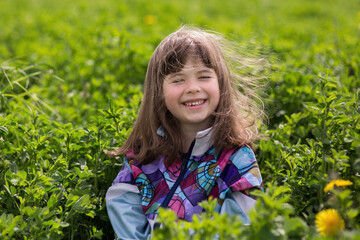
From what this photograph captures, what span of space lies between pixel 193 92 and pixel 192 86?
0.03m

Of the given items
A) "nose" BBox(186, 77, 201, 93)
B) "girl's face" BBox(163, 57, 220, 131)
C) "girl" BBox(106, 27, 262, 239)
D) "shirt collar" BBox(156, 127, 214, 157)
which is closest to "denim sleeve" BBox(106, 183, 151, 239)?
"girl" BBox(106, 27, 262, 239)

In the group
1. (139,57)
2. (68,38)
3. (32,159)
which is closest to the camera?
(32,159)

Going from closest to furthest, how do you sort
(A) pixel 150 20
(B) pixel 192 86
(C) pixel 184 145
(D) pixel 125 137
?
(B) pixel 192 86
(C) pixel 184 145
(D) pixel 125 137
(A) pixel 150 20

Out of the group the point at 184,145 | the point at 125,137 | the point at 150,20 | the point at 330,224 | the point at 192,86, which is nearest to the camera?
the point at 330,224

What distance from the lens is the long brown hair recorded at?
2393mm

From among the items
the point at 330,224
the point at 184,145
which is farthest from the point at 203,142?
the point at 330,224

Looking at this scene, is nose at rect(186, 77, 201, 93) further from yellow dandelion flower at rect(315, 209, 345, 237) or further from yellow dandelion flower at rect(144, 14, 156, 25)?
yellow dandelion flower at rect(144, 14, 156, 25)

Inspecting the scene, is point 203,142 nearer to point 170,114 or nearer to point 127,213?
point 170,114

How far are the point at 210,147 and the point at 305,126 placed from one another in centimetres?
99

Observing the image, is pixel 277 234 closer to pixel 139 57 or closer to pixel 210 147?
pixel 210 147

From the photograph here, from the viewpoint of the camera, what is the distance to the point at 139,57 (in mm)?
4148

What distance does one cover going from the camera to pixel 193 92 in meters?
2.35

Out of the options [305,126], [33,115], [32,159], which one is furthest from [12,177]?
[305,126]

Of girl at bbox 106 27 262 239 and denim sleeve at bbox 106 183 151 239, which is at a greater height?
girl at bbox 106 27 262 239
